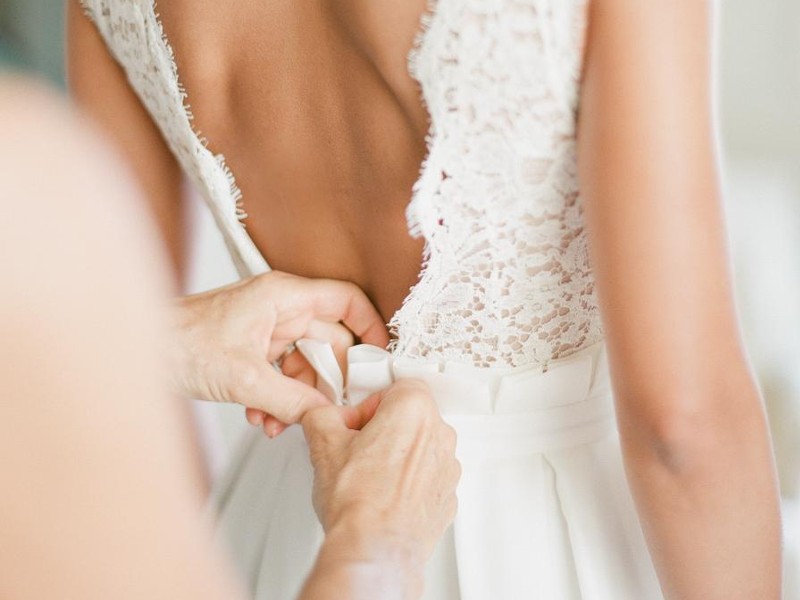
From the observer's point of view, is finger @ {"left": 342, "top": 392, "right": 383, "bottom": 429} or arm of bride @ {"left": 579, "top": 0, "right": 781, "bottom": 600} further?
finger @ {"left": 342, "top": 392, "right": 383, "bottom": 429}

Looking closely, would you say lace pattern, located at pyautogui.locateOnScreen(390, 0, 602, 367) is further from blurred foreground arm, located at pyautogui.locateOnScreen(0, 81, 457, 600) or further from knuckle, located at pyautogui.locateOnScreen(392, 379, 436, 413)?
blurred foreground arm, located at pyautogui.locateOnScreen(0, 81, 457, 600)

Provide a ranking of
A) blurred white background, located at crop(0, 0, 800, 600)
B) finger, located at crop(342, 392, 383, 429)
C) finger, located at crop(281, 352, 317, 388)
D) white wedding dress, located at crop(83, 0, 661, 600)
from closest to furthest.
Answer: white wedding dress, located at crop(83, 0, 661, 600) < finger, located at crop(342, 392, 383, 429) < finger, located at crop(281, 352, 317, 388) < blurred white background, located at crop(0, 0, 800, 600)

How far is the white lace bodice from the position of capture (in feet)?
2.27

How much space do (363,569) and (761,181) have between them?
1748 mm

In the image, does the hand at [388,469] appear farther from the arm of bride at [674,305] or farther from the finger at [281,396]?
the arm of bride at [674,305]

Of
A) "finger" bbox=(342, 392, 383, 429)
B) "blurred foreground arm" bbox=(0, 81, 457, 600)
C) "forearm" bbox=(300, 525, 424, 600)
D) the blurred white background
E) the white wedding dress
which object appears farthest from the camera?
the blurred white background

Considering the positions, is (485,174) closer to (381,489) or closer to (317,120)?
(317,120)

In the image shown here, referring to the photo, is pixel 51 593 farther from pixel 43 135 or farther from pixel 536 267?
pixel 536 267

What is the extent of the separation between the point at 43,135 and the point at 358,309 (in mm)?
539

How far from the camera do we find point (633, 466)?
2.52 ft

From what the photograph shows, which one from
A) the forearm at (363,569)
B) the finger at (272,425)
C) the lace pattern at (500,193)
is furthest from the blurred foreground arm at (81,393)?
the finger at (272,425)

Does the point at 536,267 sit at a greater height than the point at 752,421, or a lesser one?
greater

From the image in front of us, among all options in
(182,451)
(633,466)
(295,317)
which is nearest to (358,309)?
(295,317)

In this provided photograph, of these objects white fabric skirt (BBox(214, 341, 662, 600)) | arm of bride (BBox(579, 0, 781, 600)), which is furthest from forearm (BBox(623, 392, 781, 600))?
white fabric skirt (BBox(214, 341, 662, 600))
